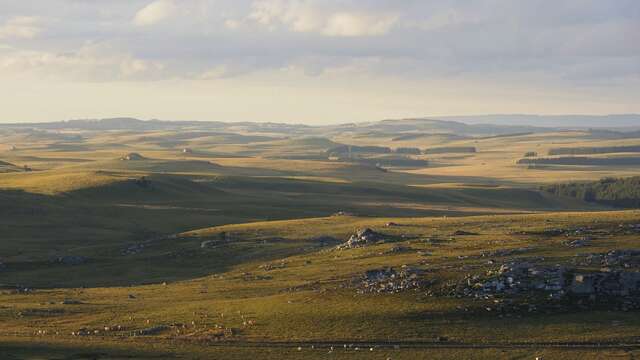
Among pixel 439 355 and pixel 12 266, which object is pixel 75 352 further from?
pixel 12 266

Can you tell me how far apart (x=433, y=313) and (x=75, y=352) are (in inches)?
927

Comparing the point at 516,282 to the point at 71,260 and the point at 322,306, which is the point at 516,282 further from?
the point at 71,260

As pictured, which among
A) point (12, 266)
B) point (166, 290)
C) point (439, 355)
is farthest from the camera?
point (12, 266)

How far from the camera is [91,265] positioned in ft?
317

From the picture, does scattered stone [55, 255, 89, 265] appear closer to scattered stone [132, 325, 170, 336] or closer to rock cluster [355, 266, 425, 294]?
rock cluster [355, 266, 425, 294]

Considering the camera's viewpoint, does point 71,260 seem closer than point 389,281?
No

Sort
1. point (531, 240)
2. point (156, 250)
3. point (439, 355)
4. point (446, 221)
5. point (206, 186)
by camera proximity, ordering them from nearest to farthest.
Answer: point (439, 355) → point (531, 240) → point (156, 250) → point (446, 221) → point (206, 186)

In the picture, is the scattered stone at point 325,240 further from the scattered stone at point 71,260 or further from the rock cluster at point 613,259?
the rock cluster at point 613,259

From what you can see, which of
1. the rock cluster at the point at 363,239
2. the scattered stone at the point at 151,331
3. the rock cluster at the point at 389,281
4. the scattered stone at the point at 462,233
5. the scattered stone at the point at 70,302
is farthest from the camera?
the scattered stone at the point at 462,233

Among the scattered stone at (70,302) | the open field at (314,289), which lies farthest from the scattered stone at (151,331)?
A: the scattered stone at (70,302)

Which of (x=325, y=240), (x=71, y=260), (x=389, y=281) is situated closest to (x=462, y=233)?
(x=325, y=240)

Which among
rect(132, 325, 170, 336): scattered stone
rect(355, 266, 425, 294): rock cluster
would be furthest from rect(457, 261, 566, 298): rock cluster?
rect(132, 325, 170, 336): scattered stone

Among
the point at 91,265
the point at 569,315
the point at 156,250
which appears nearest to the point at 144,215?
the point at 156,250

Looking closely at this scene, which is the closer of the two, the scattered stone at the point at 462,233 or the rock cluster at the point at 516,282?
the rock cluster at the point at 516,282
